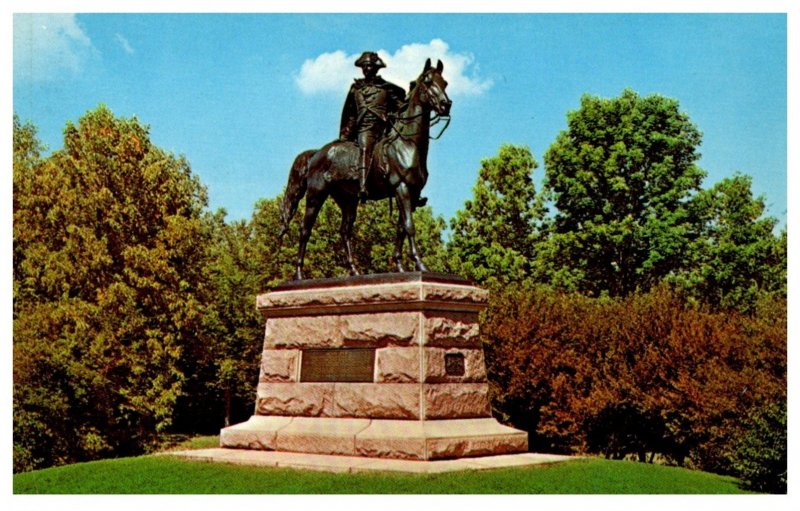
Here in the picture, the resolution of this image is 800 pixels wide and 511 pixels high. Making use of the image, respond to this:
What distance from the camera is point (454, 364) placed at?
11.7m

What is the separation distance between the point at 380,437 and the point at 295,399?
6.08 ft

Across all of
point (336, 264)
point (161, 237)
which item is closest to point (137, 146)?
point (161, 237)

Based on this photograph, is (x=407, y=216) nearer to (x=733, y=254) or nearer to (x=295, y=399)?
(x=295, y=399)

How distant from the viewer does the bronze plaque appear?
466 inches

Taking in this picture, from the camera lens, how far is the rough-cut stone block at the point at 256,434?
478 inches

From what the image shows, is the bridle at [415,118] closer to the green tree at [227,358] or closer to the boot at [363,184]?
the boot at [363,184]

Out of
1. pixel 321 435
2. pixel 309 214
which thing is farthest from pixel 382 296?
pixel 309 214

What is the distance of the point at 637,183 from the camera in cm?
2966

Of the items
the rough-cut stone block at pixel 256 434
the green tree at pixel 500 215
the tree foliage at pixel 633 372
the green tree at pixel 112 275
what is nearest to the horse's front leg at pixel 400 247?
the rough-cut stone block at pixel 256 434

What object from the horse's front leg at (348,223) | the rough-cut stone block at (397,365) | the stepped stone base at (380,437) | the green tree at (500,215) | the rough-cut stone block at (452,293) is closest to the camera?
the stepped stone base at (380,437)

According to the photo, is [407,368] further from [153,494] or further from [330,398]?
[153,494]

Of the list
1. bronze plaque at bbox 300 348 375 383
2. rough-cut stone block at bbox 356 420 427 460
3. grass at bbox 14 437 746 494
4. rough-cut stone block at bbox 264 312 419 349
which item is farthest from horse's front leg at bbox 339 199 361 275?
grass at bbox 14 437 746 494

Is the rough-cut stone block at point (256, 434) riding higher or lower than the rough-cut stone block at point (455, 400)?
lower

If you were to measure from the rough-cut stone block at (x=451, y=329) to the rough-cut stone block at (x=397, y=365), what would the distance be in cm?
26
